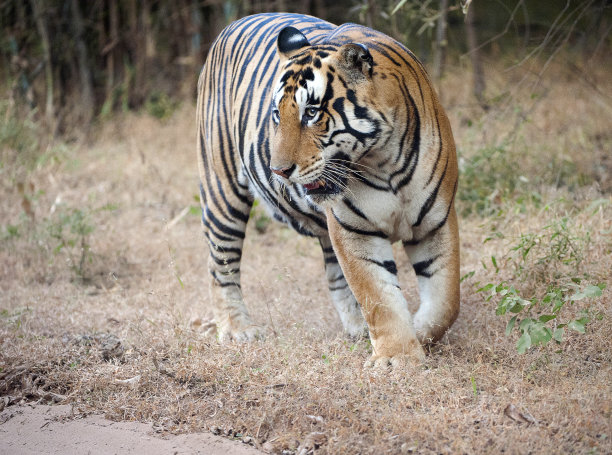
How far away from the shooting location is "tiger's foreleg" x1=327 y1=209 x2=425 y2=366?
11.0ft

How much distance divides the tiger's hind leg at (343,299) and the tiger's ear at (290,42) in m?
1.23

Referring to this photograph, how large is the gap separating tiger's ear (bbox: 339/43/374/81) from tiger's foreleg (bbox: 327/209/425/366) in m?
0.70

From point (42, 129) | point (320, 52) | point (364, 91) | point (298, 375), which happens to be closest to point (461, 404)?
point (298, 375)

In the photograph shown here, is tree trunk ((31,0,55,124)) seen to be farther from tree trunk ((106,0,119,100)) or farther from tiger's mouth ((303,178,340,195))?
tiger's mouth ((303,178,340,195))

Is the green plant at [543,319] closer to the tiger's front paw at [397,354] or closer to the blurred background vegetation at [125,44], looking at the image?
the tiger's front paw at [397,354]

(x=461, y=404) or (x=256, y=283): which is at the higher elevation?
(x=461, y=404)

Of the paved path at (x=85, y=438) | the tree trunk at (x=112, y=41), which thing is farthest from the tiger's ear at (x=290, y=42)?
the tree trunk at (x=112, y=41)

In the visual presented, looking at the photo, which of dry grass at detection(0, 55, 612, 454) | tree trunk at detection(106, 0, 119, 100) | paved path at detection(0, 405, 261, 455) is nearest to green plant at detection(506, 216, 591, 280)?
dry grass at detection(0, 55, 612, 454)

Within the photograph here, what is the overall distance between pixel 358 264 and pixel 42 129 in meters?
6.84

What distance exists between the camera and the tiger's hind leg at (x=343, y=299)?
13.5 feet

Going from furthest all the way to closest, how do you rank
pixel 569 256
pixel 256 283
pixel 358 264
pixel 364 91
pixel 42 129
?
pixel 42 129 → pixel 256 283 → pixel 569 256 → pixel 358 264 → pixel 364 91

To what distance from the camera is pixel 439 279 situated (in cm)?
344

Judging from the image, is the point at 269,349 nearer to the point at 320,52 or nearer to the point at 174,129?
the point at 320,52

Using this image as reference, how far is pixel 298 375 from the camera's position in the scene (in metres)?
3.19
